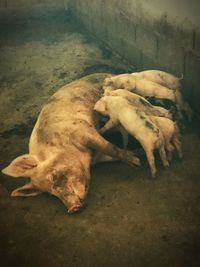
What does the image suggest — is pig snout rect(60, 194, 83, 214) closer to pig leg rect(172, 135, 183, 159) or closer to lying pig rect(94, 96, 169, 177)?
lying pig rect(94, 96, 169, 177)

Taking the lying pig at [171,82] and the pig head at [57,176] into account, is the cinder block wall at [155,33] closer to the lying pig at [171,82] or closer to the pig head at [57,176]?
the lying pig at [171,82]

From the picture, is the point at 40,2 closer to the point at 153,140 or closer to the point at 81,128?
the point at 81,128

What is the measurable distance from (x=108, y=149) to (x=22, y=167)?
44.9 inches

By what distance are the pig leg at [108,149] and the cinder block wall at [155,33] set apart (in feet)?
5.11

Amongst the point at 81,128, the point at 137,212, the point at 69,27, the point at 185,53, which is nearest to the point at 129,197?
the point at 137,212

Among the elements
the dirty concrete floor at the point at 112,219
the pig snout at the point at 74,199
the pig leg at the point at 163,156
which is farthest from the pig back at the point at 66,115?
the pig leg at the point at 163,156

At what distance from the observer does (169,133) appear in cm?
519

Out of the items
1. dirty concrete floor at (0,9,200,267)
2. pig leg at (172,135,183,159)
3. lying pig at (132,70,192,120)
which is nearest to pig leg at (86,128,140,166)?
dirty concrete floor at (0,9,200,267)

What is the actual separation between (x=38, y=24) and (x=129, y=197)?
6800 mm

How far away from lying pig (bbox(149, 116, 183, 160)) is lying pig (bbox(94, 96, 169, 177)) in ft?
0.53

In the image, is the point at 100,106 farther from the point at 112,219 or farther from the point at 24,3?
the point at 24,3

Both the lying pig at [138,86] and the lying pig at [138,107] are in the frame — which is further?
the lying pig at [138,86]

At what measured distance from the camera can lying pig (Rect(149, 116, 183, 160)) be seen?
17.0 feet

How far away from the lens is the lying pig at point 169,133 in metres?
5.18
